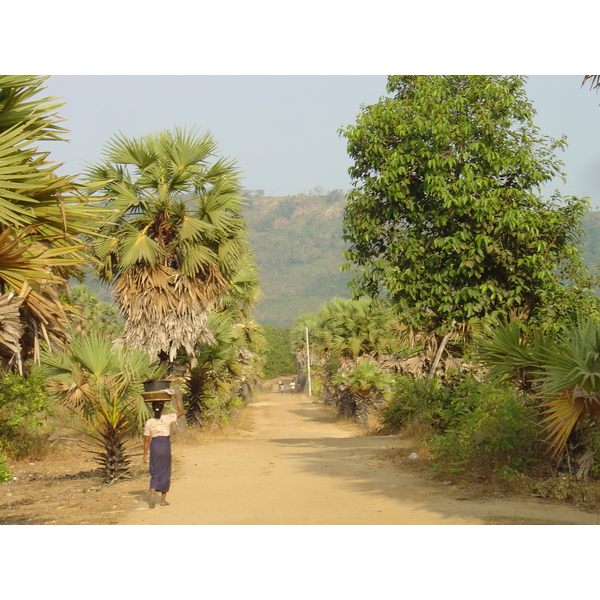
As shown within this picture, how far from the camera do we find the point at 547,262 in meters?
13.3

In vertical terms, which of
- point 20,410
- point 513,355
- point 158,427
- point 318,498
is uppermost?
point 513,355

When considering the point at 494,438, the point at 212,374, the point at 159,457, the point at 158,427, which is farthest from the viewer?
the point at 212,374

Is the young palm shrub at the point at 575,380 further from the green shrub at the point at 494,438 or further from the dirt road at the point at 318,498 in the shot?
the dirt road at the point at 318,498

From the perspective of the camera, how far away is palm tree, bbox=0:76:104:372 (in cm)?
703

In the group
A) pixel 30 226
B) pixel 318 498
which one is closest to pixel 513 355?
pixel 318 498

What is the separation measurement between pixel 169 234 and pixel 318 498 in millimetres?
10168

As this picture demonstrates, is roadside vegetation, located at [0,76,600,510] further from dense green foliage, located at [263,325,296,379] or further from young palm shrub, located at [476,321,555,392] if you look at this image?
dense green foliage, located at [263,325,296,379]

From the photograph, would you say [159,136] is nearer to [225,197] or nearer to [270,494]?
[225,197]

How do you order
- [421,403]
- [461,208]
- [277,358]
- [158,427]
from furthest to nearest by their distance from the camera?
[277,358] < [421,403] < [461,208] < [158,427]

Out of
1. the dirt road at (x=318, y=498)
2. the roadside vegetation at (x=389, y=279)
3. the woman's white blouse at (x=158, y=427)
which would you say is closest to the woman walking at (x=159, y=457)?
the woman's white blouse at (x=158, y=427)

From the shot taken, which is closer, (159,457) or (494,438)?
(159,457)

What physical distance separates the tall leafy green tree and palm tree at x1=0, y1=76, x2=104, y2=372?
751 centimetres

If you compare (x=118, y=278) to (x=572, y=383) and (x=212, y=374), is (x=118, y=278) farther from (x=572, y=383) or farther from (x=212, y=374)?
(x=572, y=383)

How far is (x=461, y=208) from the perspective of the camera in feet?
44.0
